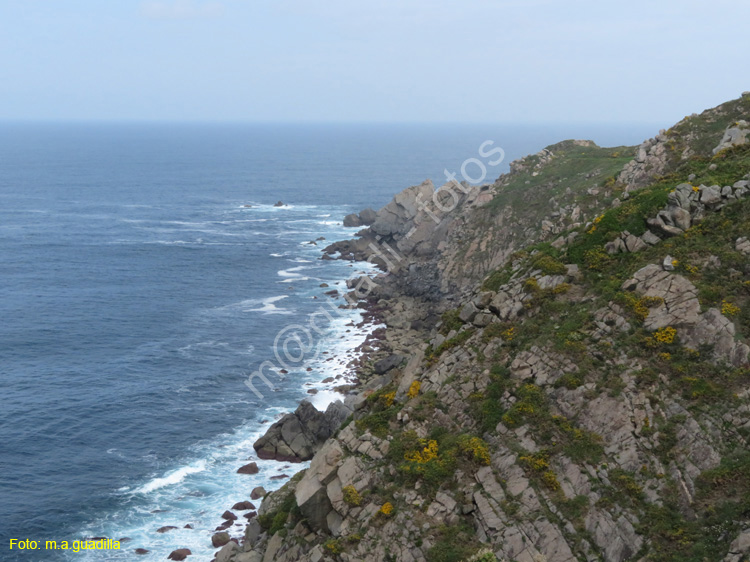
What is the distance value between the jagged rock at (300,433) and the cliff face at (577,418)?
1946cm

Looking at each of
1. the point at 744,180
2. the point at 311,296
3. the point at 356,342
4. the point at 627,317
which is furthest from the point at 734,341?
the point at 311,296

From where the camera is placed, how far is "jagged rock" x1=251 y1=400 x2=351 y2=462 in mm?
63531

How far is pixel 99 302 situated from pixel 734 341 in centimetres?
9632

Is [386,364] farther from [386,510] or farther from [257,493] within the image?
[386,510]

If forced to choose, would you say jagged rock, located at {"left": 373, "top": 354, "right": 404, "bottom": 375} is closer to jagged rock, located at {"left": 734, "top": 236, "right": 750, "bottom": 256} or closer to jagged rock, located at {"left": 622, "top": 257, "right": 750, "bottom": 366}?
jagged rock, located at {"left": 622, "top": 257, "right": 750, "bottom": 366}

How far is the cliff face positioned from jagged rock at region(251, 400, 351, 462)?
19462 mm

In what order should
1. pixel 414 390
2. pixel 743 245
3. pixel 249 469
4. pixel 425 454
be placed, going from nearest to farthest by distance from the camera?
pixel 425 454 → pixel 743 245 → pixel 414 390 → pixel 249 469

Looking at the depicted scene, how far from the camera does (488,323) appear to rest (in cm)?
3944

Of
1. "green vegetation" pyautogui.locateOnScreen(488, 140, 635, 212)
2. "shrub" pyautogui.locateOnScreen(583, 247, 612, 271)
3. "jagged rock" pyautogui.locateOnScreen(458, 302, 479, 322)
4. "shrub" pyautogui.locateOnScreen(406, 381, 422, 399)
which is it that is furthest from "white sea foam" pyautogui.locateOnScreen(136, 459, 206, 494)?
"green vegetation" pyautogui.locateOnScreen(488, 140, 635, 212)

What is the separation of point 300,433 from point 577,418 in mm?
38129

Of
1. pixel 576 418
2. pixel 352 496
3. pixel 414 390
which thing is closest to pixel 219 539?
pixel 352 496

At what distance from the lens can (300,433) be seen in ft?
211

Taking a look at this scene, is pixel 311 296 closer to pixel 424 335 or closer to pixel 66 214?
pixel 424 335

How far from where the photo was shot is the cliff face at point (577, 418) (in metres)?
27.5
